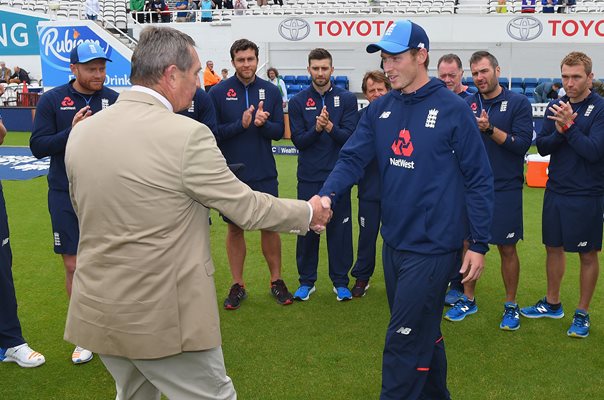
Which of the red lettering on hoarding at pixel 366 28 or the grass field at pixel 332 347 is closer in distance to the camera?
the grass field at pixel 332 347

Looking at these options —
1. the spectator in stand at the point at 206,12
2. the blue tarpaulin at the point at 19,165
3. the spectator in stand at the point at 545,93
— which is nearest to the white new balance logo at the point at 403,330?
the blue tarpaulin at the point at 19,165

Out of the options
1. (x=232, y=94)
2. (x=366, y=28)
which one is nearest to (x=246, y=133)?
(x=232, y=94)

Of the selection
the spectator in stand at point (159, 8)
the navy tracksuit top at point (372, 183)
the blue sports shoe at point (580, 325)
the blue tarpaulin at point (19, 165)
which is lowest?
the blue sports shoe at point (580, 325)

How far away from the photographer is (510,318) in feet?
16.8

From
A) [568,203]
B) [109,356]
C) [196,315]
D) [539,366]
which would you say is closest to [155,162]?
[196,315]

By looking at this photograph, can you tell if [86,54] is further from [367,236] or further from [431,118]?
[367,236]

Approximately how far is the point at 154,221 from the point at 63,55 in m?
18.3

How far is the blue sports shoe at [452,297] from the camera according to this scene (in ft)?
18.6

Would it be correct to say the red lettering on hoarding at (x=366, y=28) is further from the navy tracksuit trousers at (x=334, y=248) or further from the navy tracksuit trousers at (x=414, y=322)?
the navy tracksuit trousers at (x=414, y=322)

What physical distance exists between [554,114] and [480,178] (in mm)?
1921

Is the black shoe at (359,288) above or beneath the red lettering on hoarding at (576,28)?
beneath

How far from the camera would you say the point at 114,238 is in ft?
8.11

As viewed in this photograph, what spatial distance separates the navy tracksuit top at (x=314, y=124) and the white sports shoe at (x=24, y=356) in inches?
104

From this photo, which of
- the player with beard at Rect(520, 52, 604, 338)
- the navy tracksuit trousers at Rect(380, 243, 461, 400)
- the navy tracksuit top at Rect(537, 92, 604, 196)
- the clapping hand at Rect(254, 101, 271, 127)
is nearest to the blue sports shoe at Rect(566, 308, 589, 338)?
the player with beard at Rect(520, 52, 604, 338)
